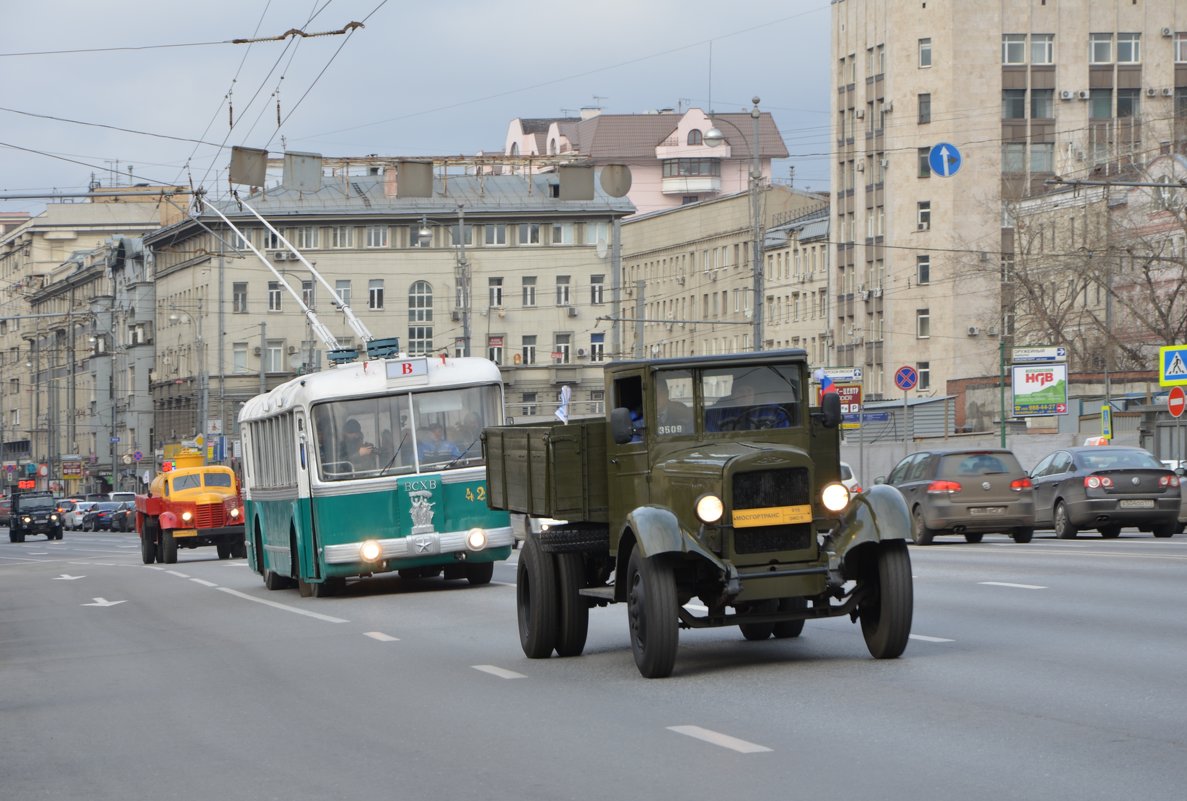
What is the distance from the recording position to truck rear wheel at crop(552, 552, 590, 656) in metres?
15.4

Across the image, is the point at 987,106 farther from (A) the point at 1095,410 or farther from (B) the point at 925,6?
(A) the point at 1095,410

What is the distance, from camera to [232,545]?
47.0 meters

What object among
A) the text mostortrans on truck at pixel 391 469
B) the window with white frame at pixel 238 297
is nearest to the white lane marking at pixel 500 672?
the text mostortrans on truck at pixel 391 469

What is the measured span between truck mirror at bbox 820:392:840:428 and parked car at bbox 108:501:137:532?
76.6 meters

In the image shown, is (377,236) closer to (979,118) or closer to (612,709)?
(979,118)

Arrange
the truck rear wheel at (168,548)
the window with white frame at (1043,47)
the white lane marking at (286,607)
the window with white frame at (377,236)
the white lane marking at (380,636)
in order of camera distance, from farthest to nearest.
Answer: the window with white frame at (377,236) < the window with white frame at (1043,47) < the truck rear wheel at (168,548) < the white lane marking at (286,607) < the white lane marking at (380,636)

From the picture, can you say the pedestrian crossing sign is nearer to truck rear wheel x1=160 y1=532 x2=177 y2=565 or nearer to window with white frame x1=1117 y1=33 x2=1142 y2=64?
truck rear wheel x1=160 y1=532 x2=177 y2=565

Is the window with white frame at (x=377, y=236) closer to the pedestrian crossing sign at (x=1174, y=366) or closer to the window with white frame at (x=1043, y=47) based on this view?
the window with white frame at (x=1043, y=47)

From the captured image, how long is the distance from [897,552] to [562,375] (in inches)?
4042

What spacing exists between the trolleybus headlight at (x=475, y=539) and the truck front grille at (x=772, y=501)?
Result: 11561mm

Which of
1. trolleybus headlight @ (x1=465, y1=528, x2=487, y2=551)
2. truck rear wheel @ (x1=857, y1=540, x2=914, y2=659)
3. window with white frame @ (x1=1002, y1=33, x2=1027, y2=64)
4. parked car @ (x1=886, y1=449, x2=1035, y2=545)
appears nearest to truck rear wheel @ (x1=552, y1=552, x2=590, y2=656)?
truck rear wheel @ (x1=857, y1=540, x2=914, y2=659)

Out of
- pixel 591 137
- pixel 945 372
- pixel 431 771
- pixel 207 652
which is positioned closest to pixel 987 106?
pixel 945 372

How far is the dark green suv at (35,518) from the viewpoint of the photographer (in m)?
83.9

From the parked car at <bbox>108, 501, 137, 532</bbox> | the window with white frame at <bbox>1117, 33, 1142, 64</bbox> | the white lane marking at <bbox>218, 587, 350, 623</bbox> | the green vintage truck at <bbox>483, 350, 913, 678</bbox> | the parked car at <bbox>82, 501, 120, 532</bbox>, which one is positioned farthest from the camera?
the window with white frame at <bbox>1117, 33, 1142, 64</bbox>
